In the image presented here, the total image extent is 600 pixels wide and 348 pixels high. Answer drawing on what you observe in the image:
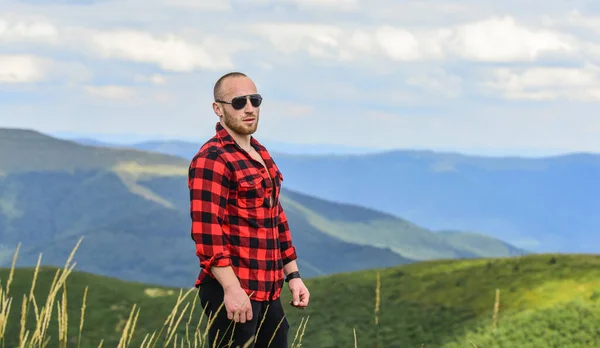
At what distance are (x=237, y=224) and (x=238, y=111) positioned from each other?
83 centimetres

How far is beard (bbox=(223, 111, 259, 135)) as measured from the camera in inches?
232

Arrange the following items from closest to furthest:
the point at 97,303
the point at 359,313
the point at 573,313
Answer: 1. the point at 573,313
2. the point at 359,313
3. the point at 97,303

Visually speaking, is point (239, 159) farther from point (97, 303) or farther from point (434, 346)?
Answer: point (97, 303)

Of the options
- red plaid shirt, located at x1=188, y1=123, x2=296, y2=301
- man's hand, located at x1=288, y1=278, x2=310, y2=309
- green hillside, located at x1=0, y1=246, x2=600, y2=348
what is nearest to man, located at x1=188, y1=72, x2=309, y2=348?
red plaid shirt, located at x1=188, y1=123, x2=296, y2=301

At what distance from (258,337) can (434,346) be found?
18288 mm

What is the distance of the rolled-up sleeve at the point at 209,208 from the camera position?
5.54 metres

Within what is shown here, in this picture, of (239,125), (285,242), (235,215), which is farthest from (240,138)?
(285,242)

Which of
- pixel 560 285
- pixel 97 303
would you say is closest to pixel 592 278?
pixel 560 285

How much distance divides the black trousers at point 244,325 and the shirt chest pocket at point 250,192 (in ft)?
2.00

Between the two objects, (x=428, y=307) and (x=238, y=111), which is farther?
(x=428, y=307)

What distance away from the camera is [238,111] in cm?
589

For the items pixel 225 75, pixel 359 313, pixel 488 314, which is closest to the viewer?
pixel 225 75

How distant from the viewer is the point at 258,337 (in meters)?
6.15

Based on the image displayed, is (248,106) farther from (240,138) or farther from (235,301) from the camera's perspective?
(235,301)
